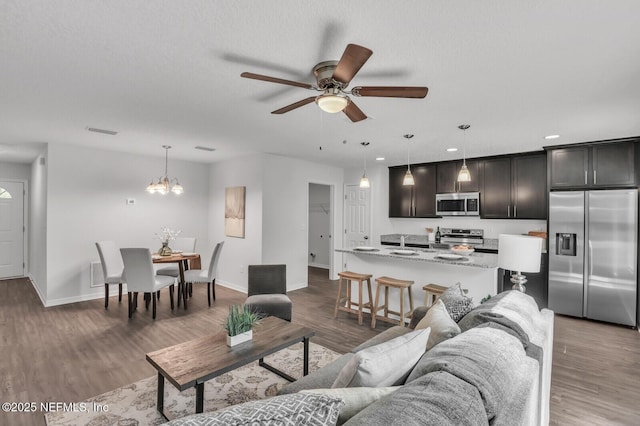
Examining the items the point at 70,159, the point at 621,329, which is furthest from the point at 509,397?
the point at 70,159

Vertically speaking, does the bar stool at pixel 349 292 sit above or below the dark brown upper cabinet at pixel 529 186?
below

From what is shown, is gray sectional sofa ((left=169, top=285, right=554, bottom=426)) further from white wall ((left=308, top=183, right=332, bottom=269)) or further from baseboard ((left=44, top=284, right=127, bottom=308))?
white wall ((left=308, top=183, right=332, bottom=269))

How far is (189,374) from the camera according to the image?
1871 mm

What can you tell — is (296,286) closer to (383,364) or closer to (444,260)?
(444,260)

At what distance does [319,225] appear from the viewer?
836 cm

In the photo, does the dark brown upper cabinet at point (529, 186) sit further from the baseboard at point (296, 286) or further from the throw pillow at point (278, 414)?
the throw pillow at point (278, 414)

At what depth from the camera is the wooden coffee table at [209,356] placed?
1883 millimetres

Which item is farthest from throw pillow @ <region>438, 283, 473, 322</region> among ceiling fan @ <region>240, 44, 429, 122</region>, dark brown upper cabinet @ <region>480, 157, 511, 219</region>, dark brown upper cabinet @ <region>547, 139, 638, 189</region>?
dark brown upper cabinet @ <region>480, 157, 511, 219</region>

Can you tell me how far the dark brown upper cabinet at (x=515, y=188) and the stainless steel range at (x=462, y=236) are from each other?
453 millimetres

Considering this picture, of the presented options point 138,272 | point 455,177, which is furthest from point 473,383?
point 455,177

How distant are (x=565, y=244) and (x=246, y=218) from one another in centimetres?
506

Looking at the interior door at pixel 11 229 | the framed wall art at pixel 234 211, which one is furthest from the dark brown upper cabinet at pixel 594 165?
the interior door at pixel 11 229

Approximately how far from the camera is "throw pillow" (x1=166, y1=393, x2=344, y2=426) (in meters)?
0.76

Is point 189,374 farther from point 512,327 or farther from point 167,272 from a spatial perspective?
point 167,272
